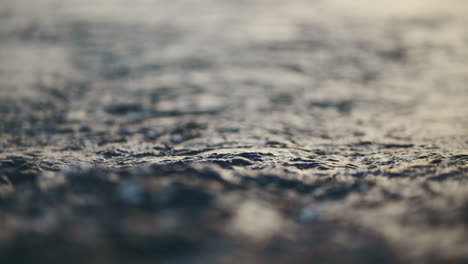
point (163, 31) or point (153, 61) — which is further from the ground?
point (163, 31)

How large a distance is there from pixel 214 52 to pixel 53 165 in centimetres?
397

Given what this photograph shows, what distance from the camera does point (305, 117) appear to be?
13.6ft

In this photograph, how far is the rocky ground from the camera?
74.2 inches

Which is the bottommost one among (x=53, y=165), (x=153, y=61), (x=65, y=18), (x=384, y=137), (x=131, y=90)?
(x=53, y=165)

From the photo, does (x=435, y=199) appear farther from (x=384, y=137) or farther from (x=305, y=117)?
(x=305, y=117)

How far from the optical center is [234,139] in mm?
3488

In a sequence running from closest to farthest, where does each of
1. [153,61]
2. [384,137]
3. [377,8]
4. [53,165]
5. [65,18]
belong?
1. [53,165]
2. [384,137]
3. [153,61]
4. [65,18]
5. [377,8]

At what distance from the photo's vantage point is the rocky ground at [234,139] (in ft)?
6.18

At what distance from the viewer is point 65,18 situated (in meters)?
8.43

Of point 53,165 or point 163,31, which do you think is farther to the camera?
point 163,31

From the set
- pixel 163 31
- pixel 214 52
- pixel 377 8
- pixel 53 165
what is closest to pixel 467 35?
pixel 377 8

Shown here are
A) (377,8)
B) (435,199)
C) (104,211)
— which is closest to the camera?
(104,211)

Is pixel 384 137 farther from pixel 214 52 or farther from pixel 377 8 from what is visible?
pixel 377 8

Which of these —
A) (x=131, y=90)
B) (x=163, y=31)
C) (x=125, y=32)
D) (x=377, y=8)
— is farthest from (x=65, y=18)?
(x=377, y=8)
